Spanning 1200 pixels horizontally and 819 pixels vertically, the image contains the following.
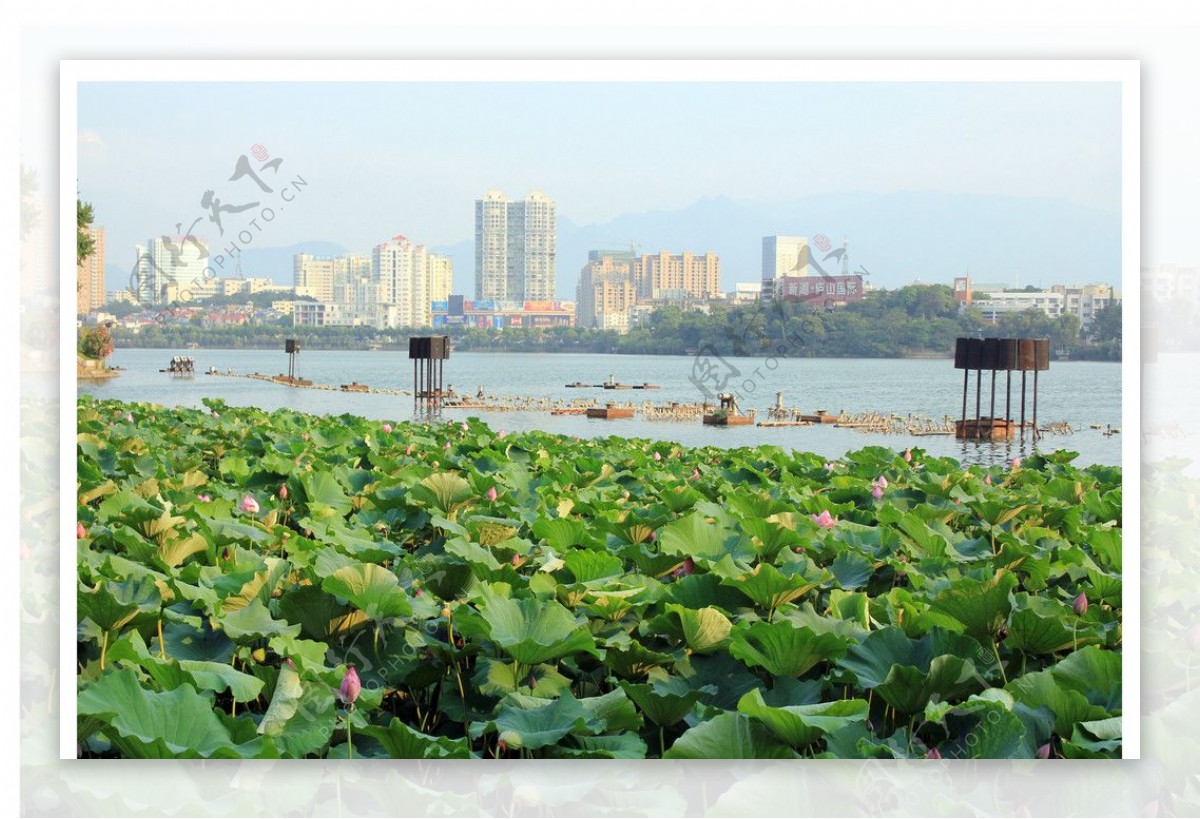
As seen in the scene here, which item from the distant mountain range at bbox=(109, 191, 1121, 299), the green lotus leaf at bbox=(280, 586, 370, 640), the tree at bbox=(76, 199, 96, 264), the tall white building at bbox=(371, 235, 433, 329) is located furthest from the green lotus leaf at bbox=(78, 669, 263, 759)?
the tall white building at bbox=(371, 235, 433, 329)

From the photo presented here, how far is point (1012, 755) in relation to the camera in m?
1.75

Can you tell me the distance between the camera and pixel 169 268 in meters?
4.08

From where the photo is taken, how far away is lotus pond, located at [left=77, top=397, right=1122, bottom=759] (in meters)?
1.69

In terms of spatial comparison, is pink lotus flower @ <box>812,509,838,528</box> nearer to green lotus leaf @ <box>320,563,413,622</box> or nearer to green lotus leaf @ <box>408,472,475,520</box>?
green lotus leaf @ <box>408,472,475,520</box>

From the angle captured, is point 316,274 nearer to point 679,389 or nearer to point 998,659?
point 998,659

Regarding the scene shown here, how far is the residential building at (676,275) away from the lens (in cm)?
490

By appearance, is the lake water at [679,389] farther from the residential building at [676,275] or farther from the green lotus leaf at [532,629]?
the green lotus leaf at [532,629]

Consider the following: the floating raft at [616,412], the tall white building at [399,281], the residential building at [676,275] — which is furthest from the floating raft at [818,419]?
the tall white building at [399,281]

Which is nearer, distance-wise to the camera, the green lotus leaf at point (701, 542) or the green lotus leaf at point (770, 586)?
the green lotus leaf at point (770, 586)

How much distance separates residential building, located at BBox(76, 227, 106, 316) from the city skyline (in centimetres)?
6

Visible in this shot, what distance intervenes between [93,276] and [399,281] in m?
1.79

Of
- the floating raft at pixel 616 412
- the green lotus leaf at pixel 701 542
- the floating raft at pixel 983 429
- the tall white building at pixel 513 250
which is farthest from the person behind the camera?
the floating raft at pixel 616 412

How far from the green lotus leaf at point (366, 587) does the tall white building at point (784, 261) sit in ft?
10.6

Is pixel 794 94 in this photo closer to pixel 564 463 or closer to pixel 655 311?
pixel 564 463
